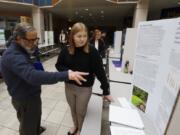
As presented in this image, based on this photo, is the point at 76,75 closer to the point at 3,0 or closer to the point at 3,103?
the point at 3,103

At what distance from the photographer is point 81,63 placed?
141 centimetres

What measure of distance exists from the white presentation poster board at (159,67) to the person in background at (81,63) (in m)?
0.42

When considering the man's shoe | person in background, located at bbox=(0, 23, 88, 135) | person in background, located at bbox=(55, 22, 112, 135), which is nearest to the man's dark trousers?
person in background, located at bbox=(0, 23, 88, 135)

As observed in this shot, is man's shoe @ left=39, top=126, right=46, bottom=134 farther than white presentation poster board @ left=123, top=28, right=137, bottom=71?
No

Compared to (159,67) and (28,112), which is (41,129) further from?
(159,67)

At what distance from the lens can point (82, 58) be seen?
1398 mm

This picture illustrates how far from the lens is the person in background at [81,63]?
4.48 ft

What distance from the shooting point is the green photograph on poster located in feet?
3.47

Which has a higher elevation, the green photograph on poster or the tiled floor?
the green photograph on poster

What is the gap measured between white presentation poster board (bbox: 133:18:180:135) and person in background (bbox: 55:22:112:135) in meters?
0.42

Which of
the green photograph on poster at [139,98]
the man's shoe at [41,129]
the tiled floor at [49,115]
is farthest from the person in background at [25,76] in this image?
the tiled floor at [49,115]

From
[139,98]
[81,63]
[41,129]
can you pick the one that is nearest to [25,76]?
[81,63]

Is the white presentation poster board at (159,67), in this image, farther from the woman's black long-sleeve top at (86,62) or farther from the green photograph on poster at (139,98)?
the woman's black long-sleeve top at (86,62)

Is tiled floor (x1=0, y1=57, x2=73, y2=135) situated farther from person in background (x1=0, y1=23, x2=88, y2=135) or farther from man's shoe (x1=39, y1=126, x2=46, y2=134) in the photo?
person in background (x1=0, y1=23, x2=88, y2=135)
